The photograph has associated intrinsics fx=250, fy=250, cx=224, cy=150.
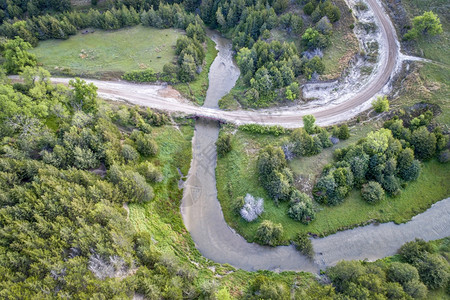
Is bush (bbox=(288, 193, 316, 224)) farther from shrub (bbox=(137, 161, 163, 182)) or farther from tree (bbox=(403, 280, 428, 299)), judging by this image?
shrub (bbox=(137, 161, 163, 182))

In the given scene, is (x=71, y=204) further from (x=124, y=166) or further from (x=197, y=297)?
(x=197, y=297)

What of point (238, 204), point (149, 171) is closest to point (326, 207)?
point (238, 204)

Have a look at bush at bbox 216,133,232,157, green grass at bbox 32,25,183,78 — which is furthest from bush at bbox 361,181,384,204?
green grass at bbox 32,25,183,78

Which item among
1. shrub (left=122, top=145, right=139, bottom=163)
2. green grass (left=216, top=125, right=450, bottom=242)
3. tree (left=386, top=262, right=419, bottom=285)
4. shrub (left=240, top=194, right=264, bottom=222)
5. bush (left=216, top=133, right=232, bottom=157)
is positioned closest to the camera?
tree (left=386, top=262, right=419, bottom=285)

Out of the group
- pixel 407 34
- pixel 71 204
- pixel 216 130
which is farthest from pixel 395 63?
pixel 71 204

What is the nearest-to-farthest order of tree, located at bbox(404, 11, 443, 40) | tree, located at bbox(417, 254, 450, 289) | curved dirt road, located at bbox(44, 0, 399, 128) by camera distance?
tree, located at bbox(417, 254, 450, 289), tree, located at bbox(404, 11, 443, 40), curved dirt road, located at bbox(44, 0, 399, 128)

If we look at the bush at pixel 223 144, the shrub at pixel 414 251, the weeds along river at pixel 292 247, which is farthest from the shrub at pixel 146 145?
the shrub at pixel 414 251
